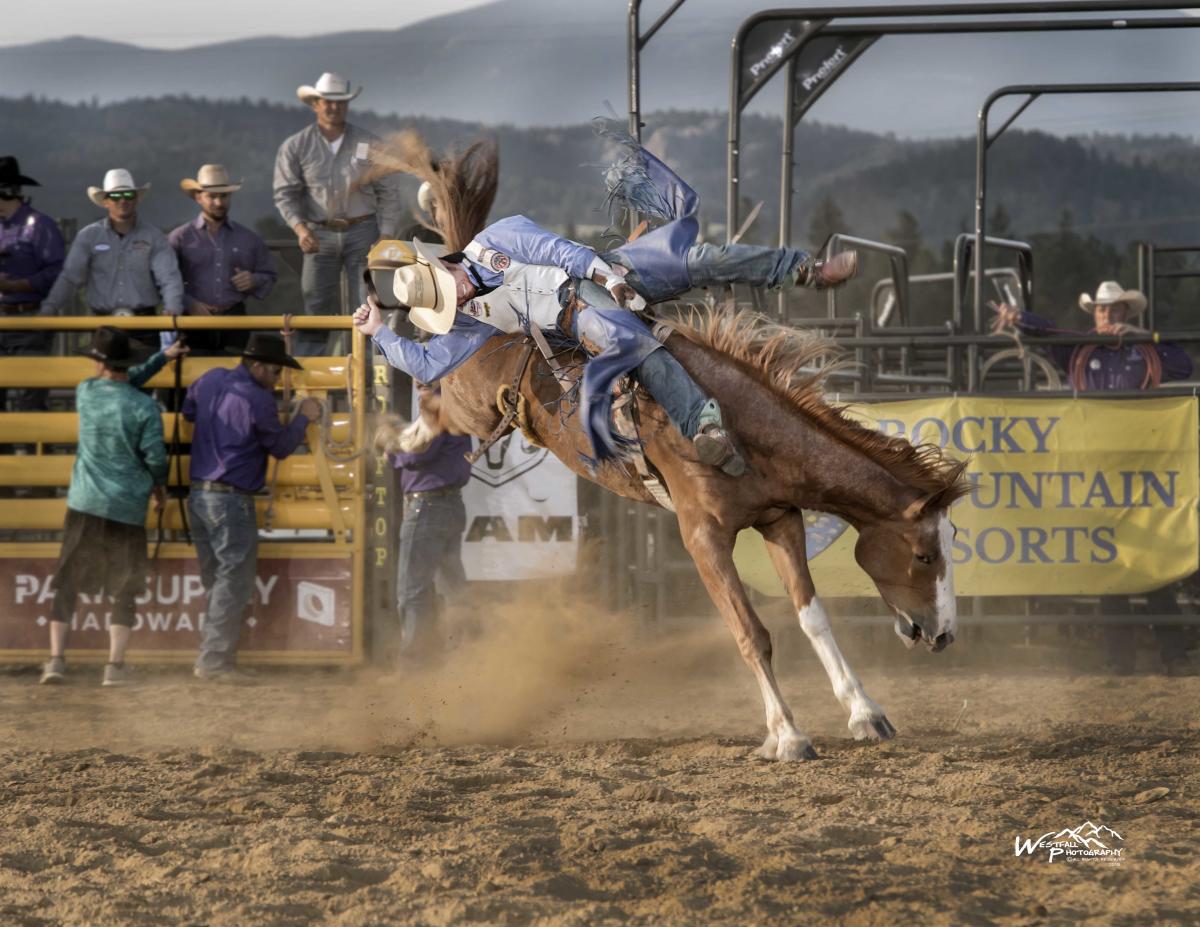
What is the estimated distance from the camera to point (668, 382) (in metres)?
5.43

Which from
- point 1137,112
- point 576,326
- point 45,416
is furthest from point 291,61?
point 576,326

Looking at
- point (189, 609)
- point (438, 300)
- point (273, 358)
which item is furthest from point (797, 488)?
point (189, 609)

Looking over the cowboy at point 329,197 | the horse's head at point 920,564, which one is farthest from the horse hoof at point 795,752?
the cowboy at point 329,197

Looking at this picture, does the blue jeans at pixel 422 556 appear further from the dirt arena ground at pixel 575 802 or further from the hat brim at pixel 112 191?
the hat brim at pixel 112 191

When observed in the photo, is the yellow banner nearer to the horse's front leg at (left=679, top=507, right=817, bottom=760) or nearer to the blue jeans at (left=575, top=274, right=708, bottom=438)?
the horse's front leg at (left=679, top=507, right=817, bottom=760)

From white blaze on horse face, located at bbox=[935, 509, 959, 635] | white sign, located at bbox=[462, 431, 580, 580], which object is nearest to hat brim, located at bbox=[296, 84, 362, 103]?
white sign, located at bbox=[462, 431, 580, 580]

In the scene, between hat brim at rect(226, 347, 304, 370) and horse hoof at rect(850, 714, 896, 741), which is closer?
horse hoof at rect(850, 714, 896, 741)

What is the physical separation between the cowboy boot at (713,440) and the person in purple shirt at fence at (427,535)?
111 inches

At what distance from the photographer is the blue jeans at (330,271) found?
8.46 m

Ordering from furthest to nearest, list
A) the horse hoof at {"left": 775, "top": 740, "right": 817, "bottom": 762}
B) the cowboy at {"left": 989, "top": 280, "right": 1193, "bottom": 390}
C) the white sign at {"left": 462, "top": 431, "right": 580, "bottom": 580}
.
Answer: the cowboy at {"left": 989, "top": 280, "right": 1193, "bottom": 390} < the white sign at {"left": 462, "top": 431, "right": 580, "bottom": 580} < the horse hoof at {"left": 775, "top": 740, "right": 817, "bottom": 762}

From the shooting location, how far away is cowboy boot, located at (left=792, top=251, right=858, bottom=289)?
5.15m

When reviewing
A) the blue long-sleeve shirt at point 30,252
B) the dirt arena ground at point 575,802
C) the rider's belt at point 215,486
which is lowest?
the dirt arena ground at point 575,802

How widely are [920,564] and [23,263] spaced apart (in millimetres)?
5706

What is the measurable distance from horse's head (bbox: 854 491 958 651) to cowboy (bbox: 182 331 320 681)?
3693mm
